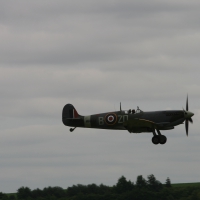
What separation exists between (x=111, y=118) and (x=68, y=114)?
13.8 ft

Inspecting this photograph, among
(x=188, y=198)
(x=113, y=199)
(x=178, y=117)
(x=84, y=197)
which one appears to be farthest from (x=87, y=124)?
(x=188, y=198)

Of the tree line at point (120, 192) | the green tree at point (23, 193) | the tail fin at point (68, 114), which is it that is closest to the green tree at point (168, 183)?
the tree line at point (120, 192)

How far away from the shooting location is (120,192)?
342 ft

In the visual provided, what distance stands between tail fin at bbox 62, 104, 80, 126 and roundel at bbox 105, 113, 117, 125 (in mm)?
2827

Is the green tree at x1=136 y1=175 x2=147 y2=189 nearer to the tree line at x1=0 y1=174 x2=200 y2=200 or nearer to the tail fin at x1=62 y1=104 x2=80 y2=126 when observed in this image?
the tree line at x1=0 y1=174 x2=200 y2=200

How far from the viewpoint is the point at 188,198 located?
330ft

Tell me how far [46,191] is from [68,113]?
41.5 meters

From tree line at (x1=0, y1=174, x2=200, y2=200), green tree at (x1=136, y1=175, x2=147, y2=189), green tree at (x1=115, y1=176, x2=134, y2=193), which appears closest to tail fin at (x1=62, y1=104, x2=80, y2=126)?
tree line at (x1=0, y1=174, x2=200, y2=200)

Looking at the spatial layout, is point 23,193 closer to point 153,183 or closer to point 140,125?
point 153,183

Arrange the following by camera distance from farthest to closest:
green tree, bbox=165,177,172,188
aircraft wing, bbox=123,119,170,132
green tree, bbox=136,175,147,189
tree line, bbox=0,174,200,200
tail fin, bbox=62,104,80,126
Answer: green tree, bbox=165,177,172,188
green tree, bbox=136,175,147,189
tree line, bbox=0,174,200,200
tail fin, bbox=62,104,80,126
aircraft wing, bbox=123,119,170,132

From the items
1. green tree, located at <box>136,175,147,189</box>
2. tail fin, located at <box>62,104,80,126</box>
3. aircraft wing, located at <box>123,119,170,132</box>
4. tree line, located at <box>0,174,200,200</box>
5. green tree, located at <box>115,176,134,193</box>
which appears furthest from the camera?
green tree, located at <box>136,175,147,189</box>

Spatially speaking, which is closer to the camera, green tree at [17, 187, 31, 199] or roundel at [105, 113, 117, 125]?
roundel at [105, 113, 117, 125]

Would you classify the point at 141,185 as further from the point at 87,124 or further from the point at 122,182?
the point at 87,124

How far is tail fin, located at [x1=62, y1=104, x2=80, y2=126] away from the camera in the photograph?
5131 centimetres
